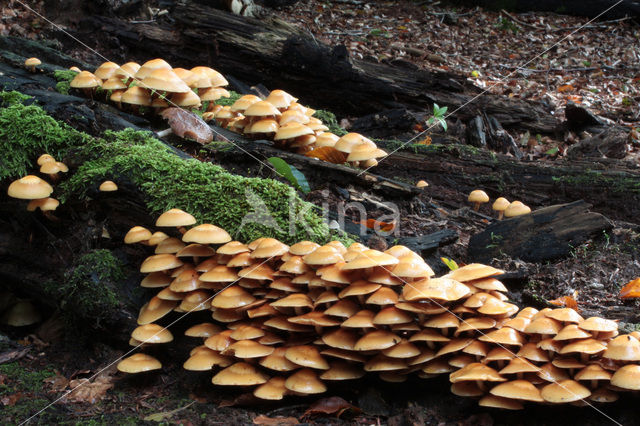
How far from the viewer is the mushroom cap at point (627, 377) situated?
266 centimetres

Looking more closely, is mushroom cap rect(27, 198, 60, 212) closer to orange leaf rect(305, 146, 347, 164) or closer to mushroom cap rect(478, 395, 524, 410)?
orange leaf rect(305, 146, 347, 164)

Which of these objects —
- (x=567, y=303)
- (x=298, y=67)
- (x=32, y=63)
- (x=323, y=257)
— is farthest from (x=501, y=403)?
(x=298, y=67)

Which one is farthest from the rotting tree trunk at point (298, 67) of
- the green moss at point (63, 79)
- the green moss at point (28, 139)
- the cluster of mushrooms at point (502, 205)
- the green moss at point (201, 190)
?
the green moss at point (201, 190)

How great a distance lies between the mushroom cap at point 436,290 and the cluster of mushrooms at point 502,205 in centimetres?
287

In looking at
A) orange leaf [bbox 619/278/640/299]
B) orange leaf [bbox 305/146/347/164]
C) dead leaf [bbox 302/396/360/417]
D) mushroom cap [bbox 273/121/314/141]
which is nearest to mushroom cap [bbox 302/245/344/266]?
dead leaf [bbox 302/396/360/417]

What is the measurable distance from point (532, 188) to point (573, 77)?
7710 millimetres

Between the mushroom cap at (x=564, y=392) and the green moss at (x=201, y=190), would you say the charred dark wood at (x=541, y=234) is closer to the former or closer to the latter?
the green moss at (x=201, y=190)

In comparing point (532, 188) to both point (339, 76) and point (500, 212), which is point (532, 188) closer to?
point (500, 212)

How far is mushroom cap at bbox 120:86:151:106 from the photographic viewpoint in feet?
17.8

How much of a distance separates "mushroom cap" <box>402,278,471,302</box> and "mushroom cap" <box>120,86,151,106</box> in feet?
12.0

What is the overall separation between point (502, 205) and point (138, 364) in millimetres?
4391

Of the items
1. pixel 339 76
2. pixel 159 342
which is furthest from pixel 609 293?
pixel 339 76

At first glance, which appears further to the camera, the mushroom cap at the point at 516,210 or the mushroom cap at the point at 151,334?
the mushroom cap at the point at 516,210

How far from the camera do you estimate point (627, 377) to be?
8.81 feet
